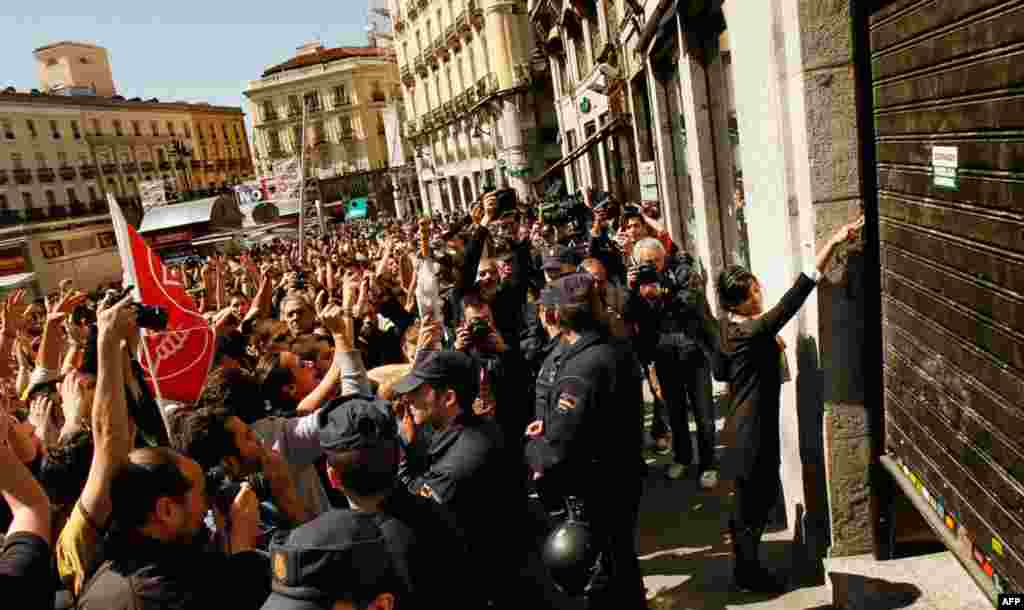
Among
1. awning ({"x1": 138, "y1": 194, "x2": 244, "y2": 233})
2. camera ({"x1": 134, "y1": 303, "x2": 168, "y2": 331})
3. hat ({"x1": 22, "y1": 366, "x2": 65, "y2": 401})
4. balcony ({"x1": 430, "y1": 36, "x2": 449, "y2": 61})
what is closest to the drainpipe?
camera ({"x1": 134, "y1": 303, "x2": 168, "y2": 331})

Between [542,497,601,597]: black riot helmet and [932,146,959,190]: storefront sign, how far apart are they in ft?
6.54

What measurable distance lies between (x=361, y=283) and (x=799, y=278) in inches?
136

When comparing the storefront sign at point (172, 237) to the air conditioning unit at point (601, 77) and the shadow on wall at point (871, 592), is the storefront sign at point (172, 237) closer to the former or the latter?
the air conditioning unit at point (601, 77)

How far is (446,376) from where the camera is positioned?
2.98 meters

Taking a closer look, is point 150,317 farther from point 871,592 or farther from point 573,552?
point 871,592

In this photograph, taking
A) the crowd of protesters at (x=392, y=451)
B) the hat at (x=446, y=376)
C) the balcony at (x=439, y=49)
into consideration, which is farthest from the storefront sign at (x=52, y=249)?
the hat at (x=446, y=376)

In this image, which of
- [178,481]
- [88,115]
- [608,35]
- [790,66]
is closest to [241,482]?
[178,481]

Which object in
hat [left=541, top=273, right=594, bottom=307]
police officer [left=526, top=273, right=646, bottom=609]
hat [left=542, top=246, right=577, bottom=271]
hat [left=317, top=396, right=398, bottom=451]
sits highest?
hat [left=541, top=273, right=594, bottom=307]

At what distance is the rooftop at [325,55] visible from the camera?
7494 cm

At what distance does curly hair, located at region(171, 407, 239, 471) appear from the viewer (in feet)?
9.39

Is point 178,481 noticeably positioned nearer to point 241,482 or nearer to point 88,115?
point 241,482

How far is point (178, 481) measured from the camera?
7.00 feet

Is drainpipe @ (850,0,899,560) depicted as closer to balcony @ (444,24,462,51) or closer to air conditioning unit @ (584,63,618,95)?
air conditioning unit @ (584,63,618,95)

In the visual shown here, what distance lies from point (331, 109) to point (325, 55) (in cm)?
804
